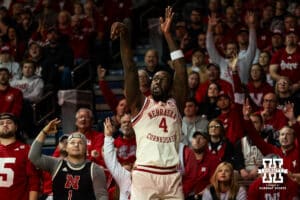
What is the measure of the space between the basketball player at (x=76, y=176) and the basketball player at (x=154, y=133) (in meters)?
0.98

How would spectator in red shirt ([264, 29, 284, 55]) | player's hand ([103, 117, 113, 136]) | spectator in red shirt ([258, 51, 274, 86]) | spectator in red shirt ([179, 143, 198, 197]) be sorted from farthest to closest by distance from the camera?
spectator in red shirt ([264, 29, 284, 55])
spectator in red shirt ([258, 51, 274, 86])
spectator in red shirt ([179, 143, 198, 197])
player's hand ([103, 117, 113, 136])

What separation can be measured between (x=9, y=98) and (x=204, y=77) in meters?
2.90

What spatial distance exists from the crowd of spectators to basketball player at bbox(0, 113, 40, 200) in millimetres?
144

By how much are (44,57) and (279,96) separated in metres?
4.22

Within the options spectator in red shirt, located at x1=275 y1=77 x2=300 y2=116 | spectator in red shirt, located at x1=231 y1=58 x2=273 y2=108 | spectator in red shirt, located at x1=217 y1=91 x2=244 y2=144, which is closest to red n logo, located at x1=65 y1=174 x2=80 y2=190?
spectator in red shirt, located at x1=217 y1=91 x2=244 y2=144

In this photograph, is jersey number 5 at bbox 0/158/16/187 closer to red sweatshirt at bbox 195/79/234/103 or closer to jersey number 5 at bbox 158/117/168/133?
jersey number 5 at bbox 158/117/168/133

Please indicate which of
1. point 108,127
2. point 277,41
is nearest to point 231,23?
point 277,41

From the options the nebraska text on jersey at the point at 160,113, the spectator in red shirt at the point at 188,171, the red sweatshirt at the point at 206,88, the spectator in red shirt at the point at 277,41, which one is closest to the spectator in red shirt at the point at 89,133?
the spectator in red shirt at the point at 188,171

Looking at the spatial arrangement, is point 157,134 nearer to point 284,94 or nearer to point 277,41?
point 284,94

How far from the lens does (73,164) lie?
9922 millimetres

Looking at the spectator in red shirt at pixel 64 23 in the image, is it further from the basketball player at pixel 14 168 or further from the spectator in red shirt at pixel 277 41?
the basketball player at pixel 14 168

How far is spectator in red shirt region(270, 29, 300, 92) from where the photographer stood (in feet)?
46.7

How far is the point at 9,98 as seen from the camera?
14.2 metres

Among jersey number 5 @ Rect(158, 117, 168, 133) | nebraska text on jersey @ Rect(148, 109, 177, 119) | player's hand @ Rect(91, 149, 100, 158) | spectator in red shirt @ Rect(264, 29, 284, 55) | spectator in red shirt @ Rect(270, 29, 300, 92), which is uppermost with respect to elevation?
spectator in red shirt @ Rect(264, 29, 284, 55)
